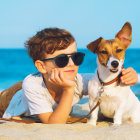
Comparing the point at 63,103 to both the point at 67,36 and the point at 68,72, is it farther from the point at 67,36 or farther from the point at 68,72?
the point at 67,36

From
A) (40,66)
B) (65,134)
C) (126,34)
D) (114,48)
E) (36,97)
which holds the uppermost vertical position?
(126,34)

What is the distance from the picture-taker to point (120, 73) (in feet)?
8.62

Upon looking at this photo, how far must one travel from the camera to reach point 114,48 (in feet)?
8.70

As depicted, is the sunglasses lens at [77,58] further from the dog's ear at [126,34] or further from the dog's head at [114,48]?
the dog's ear at [126,34]

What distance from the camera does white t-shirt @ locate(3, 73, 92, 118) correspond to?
8.78ft

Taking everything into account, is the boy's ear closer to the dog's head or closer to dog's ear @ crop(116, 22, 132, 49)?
the dog's head

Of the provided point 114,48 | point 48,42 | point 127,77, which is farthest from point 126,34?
point 48,42

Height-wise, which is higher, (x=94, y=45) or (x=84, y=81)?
(x=94, y=45)

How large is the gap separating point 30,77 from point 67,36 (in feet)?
2.26

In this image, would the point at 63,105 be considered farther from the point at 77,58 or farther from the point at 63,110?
the point at 77,58

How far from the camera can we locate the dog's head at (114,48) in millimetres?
2491

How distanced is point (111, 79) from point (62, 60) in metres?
0.61

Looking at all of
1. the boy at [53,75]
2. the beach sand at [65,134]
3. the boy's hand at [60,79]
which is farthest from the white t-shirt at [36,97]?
the beach sand at [65,134]

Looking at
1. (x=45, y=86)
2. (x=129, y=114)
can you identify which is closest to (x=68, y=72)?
(x=45, y=86)
